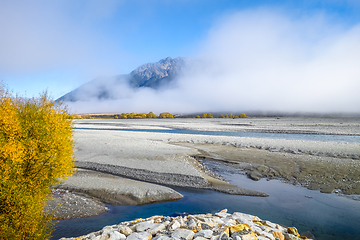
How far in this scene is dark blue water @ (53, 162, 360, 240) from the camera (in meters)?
9.09

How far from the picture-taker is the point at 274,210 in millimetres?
10969

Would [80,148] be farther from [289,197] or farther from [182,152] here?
[289,197]

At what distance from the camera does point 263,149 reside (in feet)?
88.0

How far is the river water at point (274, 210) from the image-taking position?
909 centimetres

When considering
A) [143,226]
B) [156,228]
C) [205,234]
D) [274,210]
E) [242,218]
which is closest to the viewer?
[205,234]

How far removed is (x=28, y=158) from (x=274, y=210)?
1185 centimetres

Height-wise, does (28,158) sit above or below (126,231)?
above

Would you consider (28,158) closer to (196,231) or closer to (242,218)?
(196,231)

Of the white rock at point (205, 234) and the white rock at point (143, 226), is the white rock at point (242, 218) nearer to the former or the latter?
the white rock at point (205, 234)

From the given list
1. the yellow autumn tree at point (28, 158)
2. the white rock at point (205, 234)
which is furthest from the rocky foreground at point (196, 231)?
the yellow autumn tree at point (28, 158)

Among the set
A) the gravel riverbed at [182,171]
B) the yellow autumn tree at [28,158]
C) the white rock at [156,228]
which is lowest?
the gravel riverbed at [182,171]

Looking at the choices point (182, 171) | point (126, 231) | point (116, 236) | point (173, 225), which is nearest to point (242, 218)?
point (173, 225)

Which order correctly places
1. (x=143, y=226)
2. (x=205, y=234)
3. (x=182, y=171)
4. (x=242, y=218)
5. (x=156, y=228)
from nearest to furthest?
(x=205, y=234), (x=156, y=228), (x=143, y=226), (x=242, y=218), (x=182, y=171)

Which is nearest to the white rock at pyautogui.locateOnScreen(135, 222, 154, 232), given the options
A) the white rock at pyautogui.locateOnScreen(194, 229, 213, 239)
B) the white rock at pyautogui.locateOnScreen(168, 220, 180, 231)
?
the white rock at pyautogui.locateOnScreen(168, 220, 180, 231)
